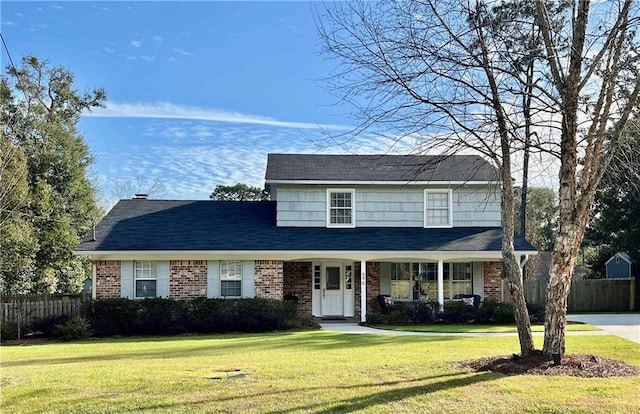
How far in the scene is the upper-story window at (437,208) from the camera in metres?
23.6

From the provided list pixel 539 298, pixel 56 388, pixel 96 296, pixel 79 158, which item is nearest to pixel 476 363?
pixel 56 388

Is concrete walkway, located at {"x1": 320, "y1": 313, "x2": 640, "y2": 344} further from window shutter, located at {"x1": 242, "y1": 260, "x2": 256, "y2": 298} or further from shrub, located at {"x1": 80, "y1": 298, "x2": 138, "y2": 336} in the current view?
shrub, located at {"x1": 80, "y1": 298, "x2": 138, "y2": 336}

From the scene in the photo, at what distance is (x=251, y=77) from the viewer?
61.2 ft

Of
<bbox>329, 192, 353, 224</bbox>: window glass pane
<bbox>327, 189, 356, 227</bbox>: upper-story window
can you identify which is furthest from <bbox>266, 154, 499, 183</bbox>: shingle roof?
<bbox>329, 192, 353, 224</bbox>: window glass pane

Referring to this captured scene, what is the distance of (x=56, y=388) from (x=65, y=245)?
23480 millimetres

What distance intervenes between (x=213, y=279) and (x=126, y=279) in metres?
2.86

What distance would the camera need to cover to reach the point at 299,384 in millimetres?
8953

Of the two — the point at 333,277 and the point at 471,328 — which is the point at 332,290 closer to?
the point at 333,277

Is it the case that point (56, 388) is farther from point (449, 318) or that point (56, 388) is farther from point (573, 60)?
point (449, 318)

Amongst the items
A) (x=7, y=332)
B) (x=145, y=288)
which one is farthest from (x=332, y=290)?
(x=7, y=332)

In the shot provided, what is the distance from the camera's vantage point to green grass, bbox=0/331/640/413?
7.77 meters

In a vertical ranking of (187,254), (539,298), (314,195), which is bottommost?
(539,298)

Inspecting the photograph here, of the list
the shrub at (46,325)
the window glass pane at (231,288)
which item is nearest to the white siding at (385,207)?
the window glass pane at (231,288)

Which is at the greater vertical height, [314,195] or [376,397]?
[314,195]
